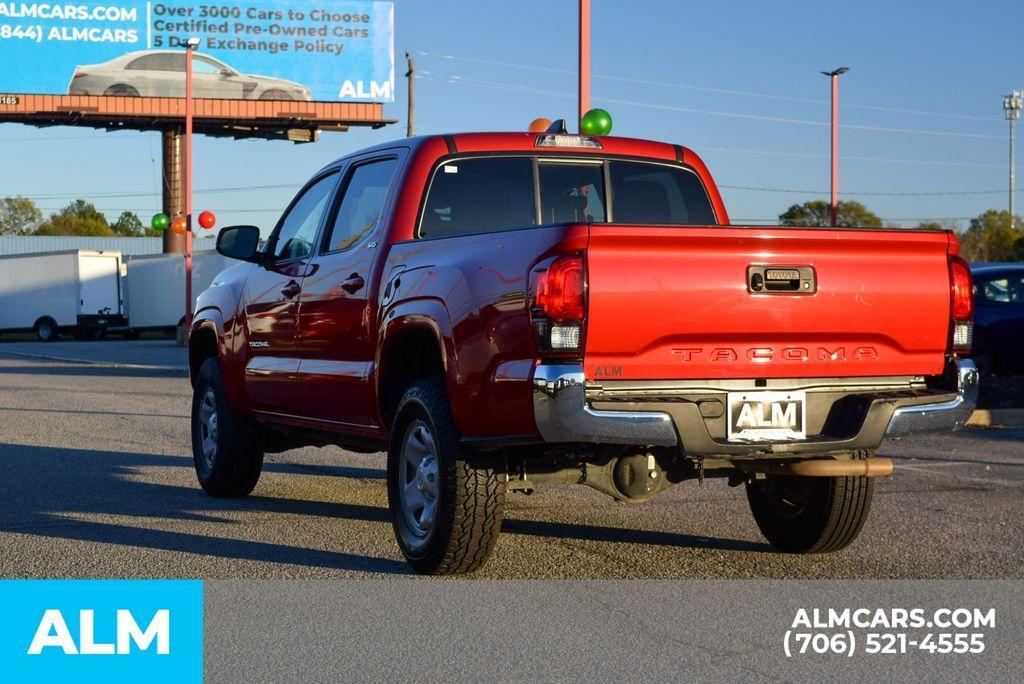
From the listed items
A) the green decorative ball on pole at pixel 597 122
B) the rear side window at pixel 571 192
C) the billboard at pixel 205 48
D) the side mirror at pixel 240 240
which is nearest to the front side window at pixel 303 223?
the side mirror at pixel 240 240

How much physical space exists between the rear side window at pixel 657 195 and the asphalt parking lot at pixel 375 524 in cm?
176

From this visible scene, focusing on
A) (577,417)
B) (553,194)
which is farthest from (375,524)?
(577,417)

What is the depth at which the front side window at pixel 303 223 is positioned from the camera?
8586mm

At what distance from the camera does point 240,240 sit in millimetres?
8906

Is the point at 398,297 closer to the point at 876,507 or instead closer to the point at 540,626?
the point at 540,626

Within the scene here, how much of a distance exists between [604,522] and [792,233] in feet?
9.26

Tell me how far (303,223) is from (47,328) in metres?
42.5

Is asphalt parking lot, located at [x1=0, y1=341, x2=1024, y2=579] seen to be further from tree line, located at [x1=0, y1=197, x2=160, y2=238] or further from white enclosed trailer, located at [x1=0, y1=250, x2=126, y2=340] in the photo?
tree line, located at [x1=0, y1=197, x2=160, y2=238]

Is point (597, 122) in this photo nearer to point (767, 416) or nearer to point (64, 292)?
point (767, 416)

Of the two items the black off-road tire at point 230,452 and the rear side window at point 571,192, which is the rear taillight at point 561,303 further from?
the black off-road tire at point 230,452

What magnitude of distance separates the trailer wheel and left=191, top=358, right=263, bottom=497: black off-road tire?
41200mm

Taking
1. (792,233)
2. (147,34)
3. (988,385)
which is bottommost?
(988,385)

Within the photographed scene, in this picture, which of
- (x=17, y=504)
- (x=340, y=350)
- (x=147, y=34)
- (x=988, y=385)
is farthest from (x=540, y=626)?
(x=147, y=34)

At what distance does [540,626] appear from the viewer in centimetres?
571
